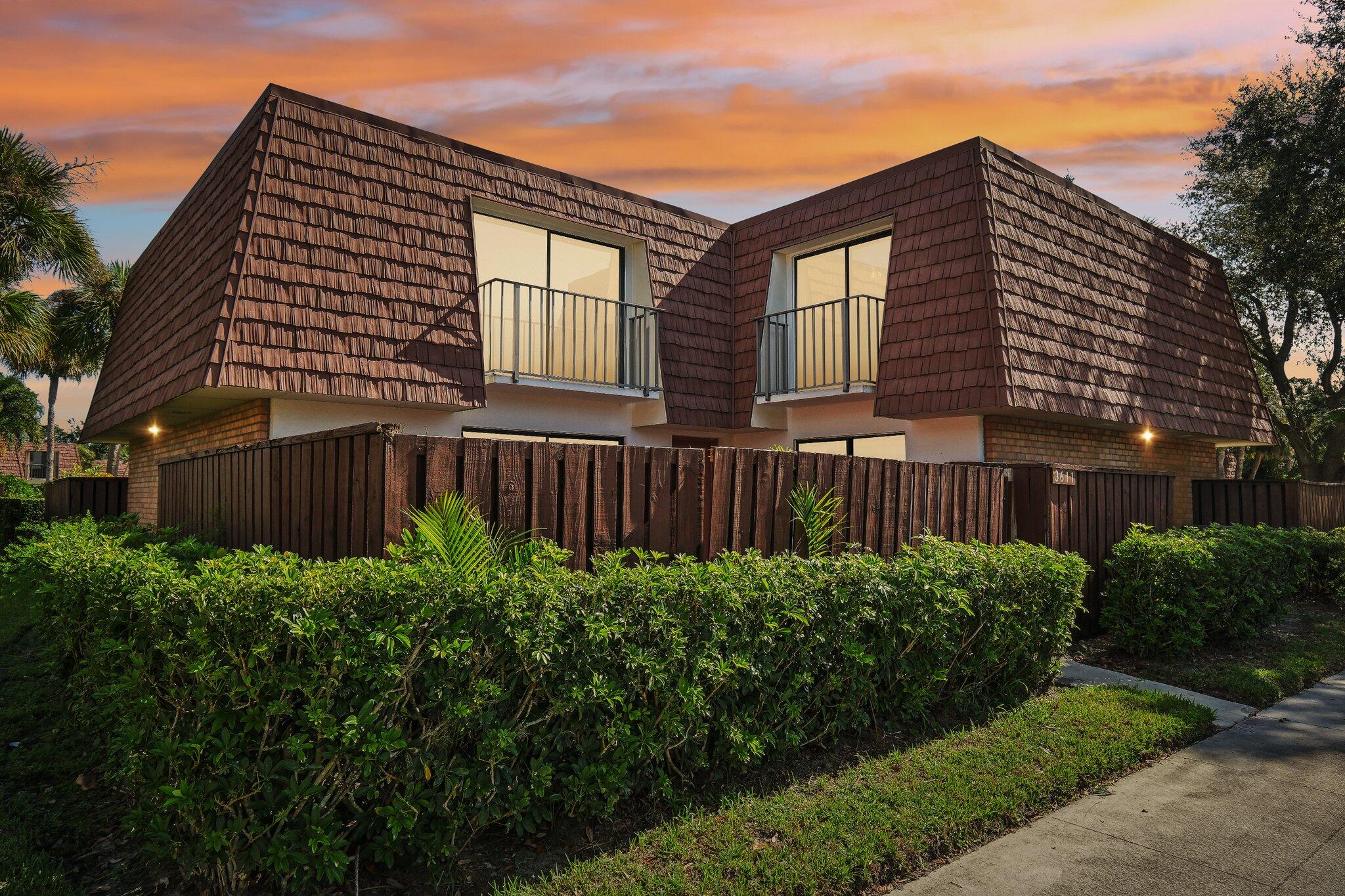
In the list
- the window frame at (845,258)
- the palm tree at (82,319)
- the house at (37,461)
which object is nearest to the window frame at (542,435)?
the window frame at (845,258)

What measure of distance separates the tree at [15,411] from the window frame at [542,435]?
42633 mm

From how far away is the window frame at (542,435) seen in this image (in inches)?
463

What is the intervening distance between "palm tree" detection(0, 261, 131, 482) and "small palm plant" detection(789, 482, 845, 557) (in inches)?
779

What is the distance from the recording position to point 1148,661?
767 cm

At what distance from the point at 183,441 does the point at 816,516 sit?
10928 millimetres

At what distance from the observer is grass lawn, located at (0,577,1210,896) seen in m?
3.51

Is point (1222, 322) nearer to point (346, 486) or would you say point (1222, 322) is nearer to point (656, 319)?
point (656, 319)

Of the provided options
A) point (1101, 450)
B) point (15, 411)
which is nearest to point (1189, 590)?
point (1101, 450)

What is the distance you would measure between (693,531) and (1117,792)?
113 inches

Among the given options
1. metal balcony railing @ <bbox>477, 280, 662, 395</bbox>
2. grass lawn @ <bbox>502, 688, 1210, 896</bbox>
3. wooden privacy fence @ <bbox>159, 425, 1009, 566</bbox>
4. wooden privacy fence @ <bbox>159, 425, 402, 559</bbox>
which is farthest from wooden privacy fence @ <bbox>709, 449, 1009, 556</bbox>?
metal balcony railing @ <bbox>477, 280, 662, 395</bbox>

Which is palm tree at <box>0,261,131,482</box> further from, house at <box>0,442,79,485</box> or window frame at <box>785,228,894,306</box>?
house at <box>0,442,79,485</box>

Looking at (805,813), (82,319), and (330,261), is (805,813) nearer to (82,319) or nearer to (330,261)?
(330,261)

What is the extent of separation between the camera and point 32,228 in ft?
63.5

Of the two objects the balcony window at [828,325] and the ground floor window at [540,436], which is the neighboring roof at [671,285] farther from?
the ground floor window at [540,436]
